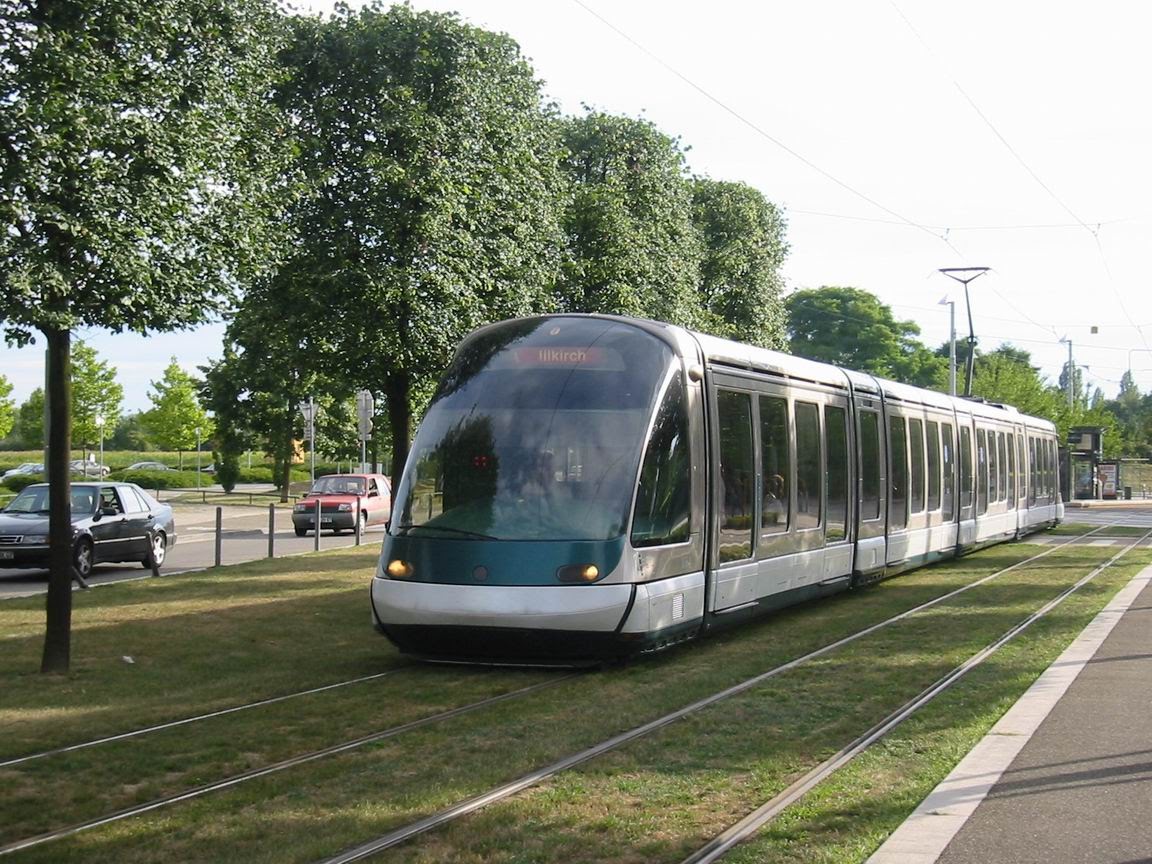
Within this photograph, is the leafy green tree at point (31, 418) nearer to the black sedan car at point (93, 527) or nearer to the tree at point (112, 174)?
the black sedan car at point (93, 527)

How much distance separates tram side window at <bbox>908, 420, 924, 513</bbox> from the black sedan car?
12.2 m

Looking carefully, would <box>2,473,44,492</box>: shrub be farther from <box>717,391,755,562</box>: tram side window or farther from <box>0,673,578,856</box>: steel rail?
<box>0,673,578,856</box>: steel rail

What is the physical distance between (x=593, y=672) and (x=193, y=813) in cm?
509

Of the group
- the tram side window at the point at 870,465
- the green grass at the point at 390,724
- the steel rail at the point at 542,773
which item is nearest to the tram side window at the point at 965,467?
the tram side window at the point at 870,465

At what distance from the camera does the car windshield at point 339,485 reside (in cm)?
3722

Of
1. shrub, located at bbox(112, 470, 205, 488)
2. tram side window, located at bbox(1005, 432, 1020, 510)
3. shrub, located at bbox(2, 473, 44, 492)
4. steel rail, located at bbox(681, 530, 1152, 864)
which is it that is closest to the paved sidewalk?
steel rail, located at bbox(681, 530, 1152, 864)

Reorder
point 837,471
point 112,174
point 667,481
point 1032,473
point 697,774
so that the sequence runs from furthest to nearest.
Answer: point 1032,473 → point 837,471 → point 667,481 → point 112,174 → point 697,774

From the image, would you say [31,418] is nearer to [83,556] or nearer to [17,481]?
[17,481]

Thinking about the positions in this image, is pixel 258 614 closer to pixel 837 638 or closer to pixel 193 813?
pixel 837 638

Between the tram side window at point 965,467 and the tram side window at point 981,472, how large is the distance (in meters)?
0.79

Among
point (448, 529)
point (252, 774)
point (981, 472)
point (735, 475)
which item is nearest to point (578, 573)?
point (448, 529)

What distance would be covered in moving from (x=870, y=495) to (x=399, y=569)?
8349mm

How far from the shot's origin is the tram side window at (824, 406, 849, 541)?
1589 cm

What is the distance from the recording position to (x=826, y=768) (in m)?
7.50
